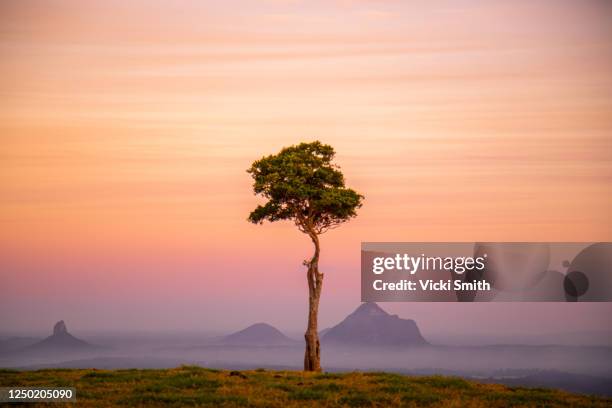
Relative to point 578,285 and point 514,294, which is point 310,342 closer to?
point 514,294

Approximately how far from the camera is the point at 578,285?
48906 mm

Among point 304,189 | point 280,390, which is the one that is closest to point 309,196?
point 304,189

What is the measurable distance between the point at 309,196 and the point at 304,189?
823 millimetres

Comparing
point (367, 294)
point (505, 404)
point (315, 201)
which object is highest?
point (315, 201)

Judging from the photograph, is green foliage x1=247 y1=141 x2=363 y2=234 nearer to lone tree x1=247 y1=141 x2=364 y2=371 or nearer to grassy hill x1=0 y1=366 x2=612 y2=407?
lone tree x1=247 y1=141 x2=364 y2=371

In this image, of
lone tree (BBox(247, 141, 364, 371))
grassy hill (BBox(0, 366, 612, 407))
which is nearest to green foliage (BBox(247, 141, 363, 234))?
lone tree (BBox(247, 141, 364, 371))

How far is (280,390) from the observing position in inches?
1427

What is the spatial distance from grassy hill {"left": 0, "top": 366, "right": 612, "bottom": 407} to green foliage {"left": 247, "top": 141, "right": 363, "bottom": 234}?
33.9ft

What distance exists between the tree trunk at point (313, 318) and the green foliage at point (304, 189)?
2364 millimetres

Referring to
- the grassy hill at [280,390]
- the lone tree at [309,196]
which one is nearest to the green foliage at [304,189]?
the lone tree at [309,196]

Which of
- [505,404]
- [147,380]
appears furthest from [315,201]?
[505,404]

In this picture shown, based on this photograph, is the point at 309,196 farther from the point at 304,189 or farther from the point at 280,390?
the point at 280,390

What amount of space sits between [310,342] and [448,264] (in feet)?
30.0

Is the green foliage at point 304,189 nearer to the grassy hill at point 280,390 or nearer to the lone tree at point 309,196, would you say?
the lone tree at point 309,196
